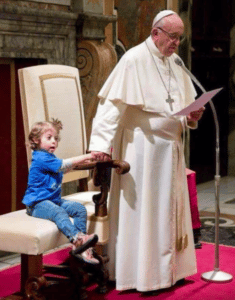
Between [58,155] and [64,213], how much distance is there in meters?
0.61

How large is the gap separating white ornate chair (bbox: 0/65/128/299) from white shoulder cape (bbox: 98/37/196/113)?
0.38m

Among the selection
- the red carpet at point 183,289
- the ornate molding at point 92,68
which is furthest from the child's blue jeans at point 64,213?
the ornate molding at point 92,68

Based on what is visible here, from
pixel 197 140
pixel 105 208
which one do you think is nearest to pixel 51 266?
pixel 105 208

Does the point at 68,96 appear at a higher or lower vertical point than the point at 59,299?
higher

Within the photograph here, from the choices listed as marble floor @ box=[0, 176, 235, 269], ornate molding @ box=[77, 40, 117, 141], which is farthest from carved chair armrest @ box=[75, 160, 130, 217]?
ornate molding @ box=[77, 40, 117, 141]

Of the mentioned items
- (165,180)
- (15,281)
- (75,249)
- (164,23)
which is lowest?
(15,281)

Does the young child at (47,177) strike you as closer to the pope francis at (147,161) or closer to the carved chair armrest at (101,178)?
the carved chair armrest at (101,178)

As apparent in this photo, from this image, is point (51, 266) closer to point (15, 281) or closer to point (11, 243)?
point (15, 281)

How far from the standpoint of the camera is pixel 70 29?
516 cm

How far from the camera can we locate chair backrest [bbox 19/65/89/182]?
384cm

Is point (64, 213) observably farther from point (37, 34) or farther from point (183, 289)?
point (37, 34)

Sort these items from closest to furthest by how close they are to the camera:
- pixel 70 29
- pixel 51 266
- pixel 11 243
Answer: pixel 11 243
pixel 51 266
pixel 70 29

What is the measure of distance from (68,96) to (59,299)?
124 centimetres

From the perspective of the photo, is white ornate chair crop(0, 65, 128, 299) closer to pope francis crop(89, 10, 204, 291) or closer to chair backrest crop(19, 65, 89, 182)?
chair backrest crop(19, 65, 89, 182)
